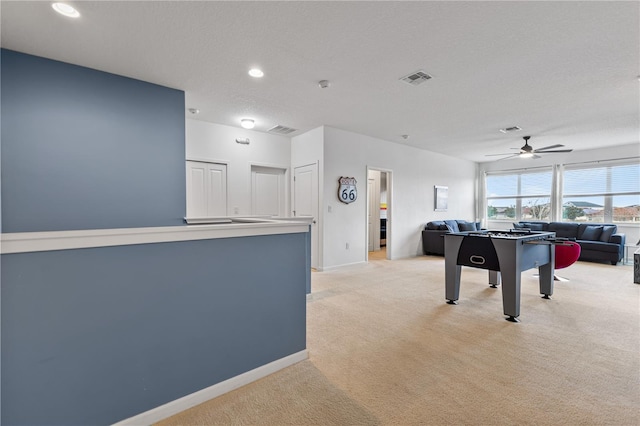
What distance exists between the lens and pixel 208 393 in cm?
173

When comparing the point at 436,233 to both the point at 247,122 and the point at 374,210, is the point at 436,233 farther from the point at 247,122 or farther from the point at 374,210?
the point at 247,122

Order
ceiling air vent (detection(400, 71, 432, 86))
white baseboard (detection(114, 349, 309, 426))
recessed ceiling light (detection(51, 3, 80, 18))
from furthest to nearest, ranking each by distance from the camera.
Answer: ceiling air vent (detection(400, 71, 432, 86)) < recessed ceiling light (detection(51, 3, 80, 18)) < white baseboard (detection(114, 349, 309, 426))

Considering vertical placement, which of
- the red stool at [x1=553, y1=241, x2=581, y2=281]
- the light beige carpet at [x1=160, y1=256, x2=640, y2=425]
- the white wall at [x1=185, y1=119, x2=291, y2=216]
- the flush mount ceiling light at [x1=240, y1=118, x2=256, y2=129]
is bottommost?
the light beige carpet at [x1=160, y1=256, x2=640, y2=425]

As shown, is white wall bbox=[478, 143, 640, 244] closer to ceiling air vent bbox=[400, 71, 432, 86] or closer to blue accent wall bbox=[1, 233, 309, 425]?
ceiling air vent bbox=[400, 71, 432, 86]

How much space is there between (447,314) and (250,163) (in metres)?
4.24

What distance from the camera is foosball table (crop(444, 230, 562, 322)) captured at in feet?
9.84

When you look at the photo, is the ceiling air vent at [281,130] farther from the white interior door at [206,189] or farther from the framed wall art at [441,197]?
the framed wall art at [441,197]

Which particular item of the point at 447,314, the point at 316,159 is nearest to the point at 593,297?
the point at 447,314

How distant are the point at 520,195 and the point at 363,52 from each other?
26.3 ft

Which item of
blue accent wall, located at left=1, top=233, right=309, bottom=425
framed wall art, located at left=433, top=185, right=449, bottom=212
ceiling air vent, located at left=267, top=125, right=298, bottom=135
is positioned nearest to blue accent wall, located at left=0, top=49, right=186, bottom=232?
ceiling air vent, located at left=267, top=125, right=298, bottom=135

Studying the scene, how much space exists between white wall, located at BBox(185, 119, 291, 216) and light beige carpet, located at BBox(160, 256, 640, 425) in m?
2.68

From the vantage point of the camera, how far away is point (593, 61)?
9.45 feet

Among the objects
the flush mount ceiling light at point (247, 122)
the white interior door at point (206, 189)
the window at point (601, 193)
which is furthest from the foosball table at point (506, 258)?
the window at point (601, 193)

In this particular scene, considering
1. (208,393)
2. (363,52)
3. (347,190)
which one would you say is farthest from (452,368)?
(347,190)
